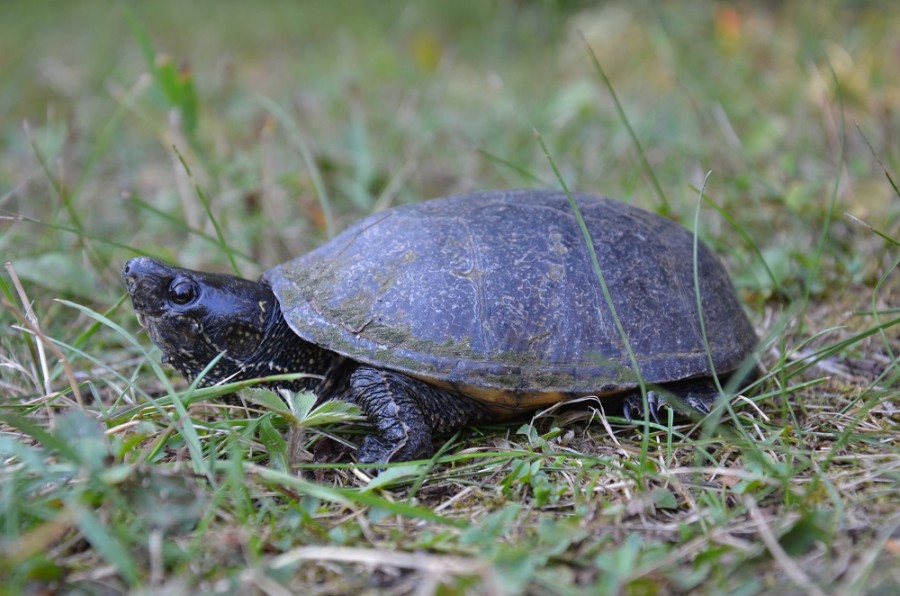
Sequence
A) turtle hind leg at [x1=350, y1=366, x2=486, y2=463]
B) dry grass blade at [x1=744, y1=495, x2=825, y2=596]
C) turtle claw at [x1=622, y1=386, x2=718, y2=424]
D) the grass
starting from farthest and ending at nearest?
turtle claw at [x1=622, y1=386, x2=718, y2=424], turtle hind leg at [x1=350, y1=366, x2=486, y2=463], the grass, dry grass blade at [x1=744, y1=495, x2=825, y2=596]

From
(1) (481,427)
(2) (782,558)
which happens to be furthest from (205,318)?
(2) (782,558)

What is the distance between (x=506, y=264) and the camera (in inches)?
96.3

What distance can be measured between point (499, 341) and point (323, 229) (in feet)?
6.72

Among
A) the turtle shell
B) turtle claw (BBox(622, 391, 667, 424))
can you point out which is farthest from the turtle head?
turtle claw (BBox(622, 391, 667, 424))

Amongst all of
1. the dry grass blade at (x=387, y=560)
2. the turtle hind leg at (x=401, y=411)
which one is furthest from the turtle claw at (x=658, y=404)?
the dry grass blade at (x=387, y=560)

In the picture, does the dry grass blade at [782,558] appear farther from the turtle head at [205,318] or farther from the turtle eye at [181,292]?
the turtle eye at [181,292]

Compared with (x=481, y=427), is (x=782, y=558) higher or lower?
higher

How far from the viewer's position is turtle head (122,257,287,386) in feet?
7.86

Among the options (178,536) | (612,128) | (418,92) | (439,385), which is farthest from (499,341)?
(418,92)

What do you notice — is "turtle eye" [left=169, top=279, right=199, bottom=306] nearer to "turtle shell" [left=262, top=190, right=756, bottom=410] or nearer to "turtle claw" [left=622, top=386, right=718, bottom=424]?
"turtle shell" [left=262, top=190, right=756, bottom=410]

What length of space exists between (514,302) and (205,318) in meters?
1.10

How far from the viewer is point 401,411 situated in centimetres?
227

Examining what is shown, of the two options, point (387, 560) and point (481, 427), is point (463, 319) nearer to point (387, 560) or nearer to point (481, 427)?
point (481, 427)

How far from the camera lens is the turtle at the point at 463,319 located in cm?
233
